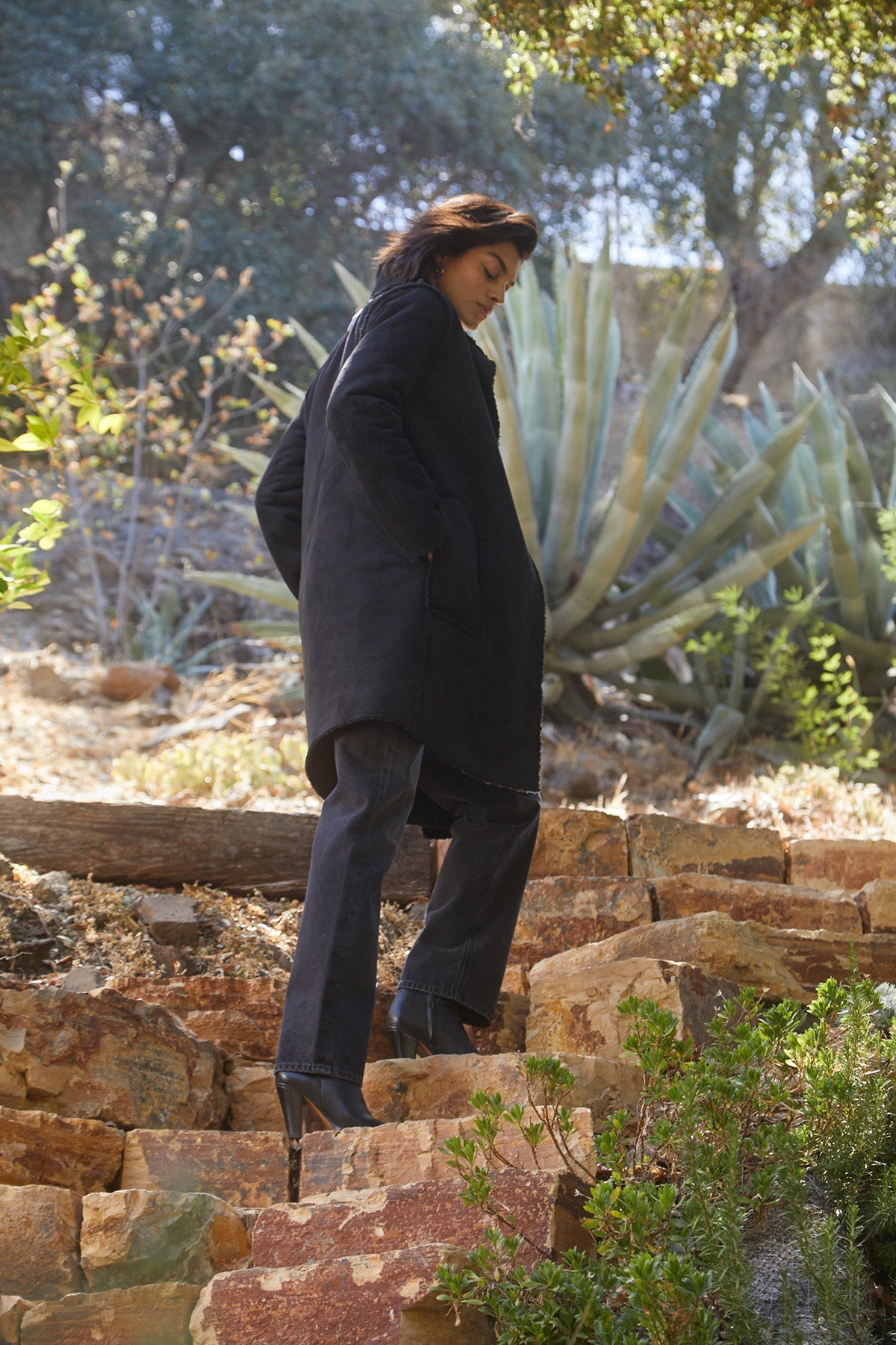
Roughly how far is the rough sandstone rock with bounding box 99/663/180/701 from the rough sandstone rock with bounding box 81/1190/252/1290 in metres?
5.13

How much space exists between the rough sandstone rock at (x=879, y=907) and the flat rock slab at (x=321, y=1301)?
5.90 feet

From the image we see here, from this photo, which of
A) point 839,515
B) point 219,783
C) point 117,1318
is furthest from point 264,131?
point 117,1318

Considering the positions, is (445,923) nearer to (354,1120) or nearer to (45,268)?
(354,1120)

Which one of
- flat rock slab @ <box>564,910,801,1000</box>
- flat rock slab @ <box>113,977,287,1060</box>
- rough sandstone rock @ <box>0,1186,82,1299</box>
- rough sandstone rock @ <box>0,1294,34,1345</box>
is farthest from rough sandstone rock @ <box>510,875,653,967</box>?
rough sandstone rock @ <box>0,1294,34,1345</box>

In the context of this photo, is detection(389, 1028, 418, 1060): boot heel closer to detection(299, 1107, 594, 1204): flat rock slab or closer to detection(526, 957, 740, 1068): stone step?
detection(526, 957, 740, 1068): stone step

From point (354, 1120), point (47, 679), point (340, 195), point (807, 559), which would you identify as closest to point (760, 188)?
point (340, 195)

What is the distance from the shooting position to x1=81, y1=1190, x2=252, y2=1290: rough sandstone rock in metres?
1.70

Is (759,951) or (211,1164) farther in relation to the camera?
(759,951)

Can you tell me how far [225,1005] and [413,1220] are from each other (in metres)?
1.03

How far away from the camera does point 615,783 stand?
5.18 metres

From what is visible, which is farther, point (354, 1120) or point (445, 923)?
point (445, 923)

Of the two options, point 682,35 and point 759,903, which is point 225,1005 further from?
point 682,35

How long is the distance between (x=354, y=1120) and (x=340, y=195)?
41.1ft

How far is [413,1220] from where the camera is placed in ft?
5.42
